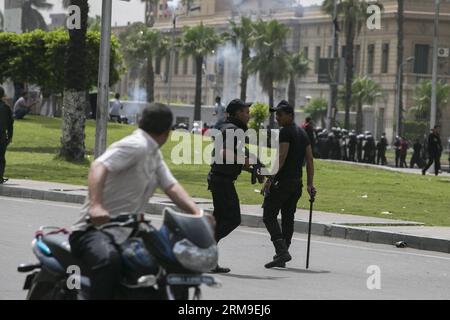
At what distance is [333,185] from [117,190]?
2190 cm

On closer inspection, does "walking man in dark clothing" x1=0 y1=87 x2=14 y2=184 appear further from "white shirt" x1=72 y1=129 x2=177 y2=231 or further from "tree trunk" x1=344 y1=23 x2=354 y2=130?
"tree trunk" x1=344 y1=23 x2=354 y2=130

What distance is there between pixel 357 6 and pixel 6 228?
7112 cm

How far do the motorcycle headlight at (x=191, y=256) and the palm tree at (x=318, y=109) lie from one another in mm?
98744

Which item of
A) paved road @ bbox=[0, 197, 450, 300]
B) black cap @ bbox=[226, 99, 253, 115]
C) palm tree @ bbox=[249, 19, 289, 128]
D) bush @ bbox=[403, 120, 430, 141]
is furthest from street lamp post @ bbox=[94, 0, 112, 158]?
bush @ bbox=[403, 120, 430, 141]

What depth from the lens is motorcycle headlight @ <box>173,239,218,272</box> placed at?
724cm

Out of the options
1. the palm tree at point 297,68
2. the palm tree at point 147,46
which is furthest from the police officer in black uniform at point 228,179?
the palm tree at point 297,68

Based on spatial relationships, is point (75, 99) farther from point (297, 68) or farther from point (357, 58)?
point (357, 58)

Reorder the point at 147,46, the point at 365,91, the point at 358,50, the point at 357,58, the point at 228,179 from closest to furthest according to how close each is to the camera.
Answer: the point at 228,179 < the point at 147,46 < the point at 365,91 < the point at 358,50 < the point at 357,58

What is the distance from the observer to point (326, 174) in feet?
110

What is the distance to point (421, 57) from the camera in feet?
351

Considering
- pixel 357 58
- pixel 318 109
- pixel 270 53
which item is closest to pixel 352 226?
pixel 270 53
